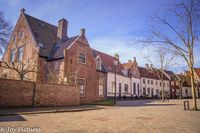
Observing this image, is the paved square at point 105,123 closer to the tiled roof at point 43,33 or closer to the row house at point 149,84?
the tiled roof at point 43,33

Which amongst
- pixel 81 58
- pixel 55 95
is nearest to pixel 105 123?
pixel 55 95

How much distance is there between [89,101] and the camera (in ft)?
89.1

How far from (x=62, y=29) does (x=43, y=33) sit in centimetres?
340

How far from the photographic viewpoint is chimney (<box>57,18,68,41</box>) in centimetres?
3094

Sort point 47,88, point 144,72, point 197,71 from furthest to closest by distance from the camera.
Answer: point 197,71, point 144,72, point 47,88

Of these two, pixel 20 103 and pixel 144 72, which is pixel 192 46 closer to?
pixel 20 103

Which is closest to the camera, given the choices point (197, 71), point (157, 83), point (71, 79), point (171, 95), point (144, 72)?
point (71, 79)

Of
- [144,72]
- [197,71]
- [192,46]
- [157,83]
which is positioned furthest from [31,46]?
[197,71]

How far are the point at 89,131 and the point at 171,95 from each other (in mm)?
63093

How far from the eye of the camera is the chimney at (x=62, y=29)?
102 feet

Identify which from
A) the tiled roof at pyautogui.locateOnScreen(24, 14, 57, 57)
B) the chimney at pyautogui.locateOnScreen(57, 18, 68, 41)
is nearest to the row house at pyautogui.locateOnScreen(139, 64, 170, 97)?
the chimney at pyautogui.locateOnScreen(57, 18, 68, 41)

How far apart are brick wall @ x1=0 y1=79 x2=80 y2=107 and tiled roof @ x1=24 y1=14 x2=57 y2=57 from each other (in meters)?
7.98

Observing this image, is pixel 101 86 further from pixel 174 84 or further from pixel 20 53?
pixel 174 84

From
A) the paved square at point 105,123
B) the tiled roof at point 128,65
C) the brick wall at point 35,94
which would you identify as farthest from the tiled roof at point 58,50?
the tiled roof at point 128,65
